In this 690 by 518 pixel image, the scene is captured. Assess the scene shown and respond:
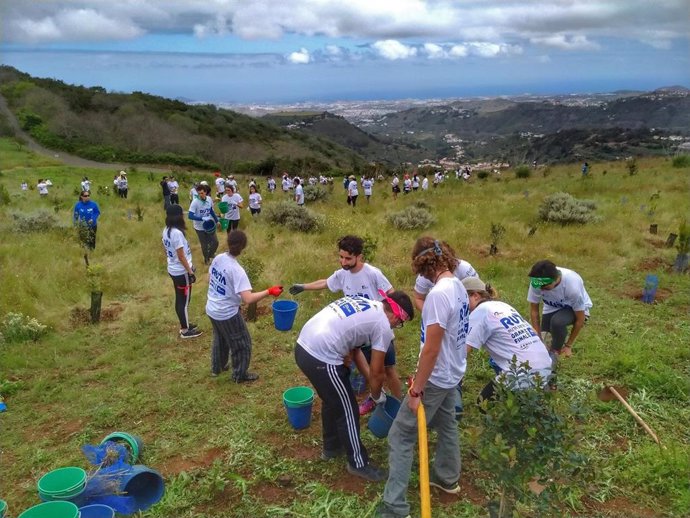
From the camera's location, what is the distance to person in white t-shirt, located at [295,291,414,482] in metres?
3.20

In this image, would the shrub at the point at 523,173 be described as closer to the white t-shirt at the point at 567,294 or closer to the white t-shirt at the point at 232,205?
the white t-shirt at the point at 232,205

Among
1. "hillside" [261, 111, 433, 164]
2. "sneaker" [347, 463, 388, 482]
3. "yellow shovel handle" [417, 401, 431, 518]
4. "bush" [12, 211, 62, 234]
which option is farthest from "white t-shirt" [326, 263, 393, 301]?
"hillside" [261, 111, 433, 164]

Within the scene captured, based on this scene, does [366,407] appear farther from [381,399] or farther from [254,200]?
[254,200]

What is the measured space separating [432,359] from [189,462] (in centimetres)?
216

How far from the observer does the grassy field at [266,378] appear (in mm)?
3443

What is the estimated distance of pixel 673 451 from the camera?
11.8ft

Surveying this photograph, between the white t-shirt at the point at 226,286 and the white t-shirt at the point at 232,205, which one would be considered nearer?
the white t-shirt at the point at 226,286

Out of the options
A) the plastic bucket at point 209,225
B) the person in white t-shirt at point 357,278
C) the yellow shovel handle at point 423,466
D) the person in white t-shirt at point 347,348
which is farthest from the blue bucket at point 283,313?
the plastic bucket at point 209,225

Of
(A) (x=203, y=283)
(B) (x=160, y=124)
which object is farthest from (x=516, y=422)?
(B) (x=160, y=124)

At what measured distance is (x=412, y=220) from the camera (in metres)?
12.8

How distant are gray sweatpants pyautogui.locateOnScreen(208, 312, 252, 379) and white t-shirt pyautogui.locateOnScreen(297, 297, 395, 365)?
1672mm

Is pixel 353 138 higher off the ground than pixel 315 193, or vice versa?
pixel 353 138

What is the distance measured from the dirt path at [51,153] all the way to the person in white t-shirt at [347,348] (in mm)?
36571

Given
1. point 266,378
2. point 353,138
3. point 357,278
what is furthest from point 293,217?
point 353,138
